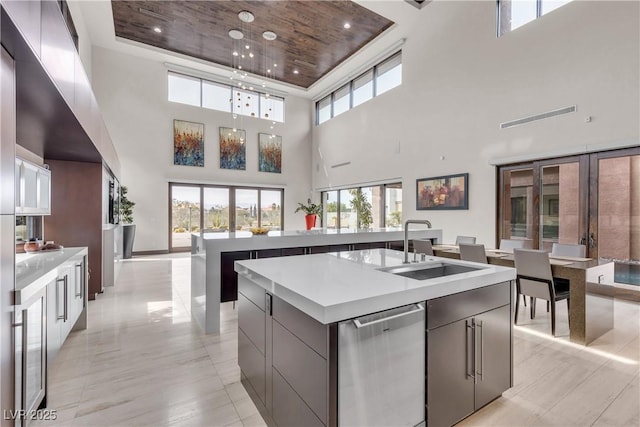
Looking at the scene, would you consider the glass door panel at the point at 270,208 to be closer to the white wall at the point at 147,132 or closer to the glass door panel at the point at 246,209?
the glass door panel at the point at 246,209

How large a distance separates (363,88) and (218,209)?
589 centimetres

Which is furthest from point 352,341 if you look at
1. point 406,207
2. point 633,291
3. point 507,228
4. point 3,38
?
point 406,207

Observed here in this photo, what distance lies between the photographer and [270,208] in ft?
35.3

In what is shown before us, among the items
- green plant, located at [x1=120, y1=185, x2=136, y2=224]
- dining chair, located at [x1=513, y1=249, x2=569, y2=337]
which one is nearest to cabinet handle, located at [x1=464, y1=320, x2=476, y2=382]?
dining chair, located at [x1=513, y1=249, x2=569, y2=337]

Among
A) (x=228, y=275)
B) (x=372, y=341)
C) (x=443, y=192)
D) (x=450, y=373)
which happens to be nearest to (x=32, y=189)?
(x=228, y=275)

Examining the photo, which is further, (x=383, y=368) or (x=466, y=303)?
(x=466, y=303)

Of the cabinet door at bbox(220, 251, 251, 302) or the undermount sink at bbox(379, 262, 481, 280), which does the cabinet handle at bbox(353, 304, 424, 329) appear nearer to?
the undermount sink at bbox(379, 262, 481, 280)

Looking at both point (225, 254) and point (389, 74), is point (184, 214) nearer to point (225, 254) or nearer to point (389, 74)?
point (225, 254)

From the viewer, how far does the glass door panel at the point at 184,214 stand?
358 inches

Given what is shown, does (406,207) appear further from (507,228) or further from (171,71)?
(171,71)

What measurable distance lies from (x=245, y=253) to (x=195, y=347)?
0.99 metres

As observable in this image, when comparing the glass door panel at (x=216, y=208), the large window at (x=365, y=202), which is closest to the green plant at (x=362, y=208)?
the large window at (x=365, y=202)

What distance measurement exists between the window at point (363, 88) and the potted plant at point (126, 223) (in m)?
7.05

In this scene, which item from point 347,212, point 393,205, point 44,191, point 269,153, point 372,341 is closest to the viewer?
point 372,341
